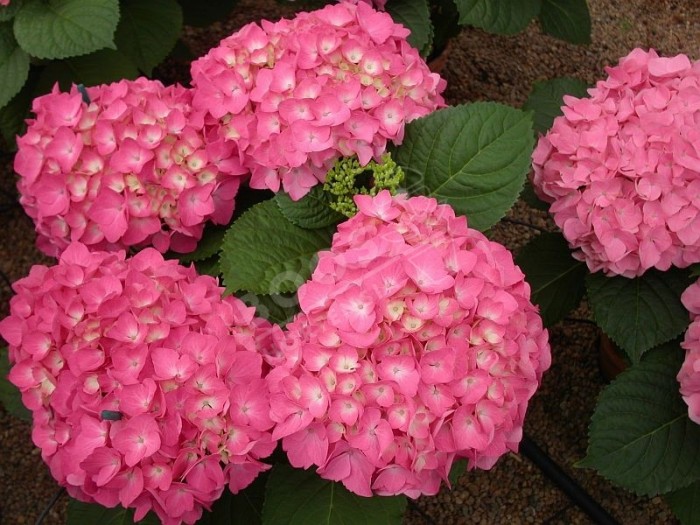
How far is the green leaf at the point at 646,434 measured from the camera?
3.84 ft

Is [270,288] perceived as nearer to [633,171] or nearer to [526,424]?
[633,171]

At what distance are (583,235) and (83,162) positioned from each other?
0.81 metres

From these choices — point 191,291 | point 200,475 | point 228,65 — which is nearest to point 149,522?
point 200,475

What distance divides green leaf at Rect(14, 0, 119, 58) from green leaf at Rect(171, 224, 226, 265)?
1.39 feet

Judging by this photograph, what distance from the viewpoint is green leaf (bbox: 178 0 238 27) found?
212 centimetres

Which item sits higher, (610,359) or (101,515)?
(101,515)

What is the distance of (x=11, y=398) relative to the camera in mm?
1312

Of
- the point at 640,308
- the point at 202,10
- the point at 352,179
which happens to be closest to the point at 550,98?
the point at 640,308

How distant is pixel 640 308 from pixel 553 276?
0.74ft

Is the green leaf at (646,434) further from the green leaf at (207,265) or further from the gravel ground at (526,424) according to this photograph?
the green leaf at (207,265)

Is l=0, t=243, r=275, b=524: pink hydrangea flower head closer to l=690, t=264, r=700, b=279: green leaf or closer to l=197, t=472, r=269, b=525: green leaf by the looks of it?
l=197, t=472, r=269, b=525: green leaf

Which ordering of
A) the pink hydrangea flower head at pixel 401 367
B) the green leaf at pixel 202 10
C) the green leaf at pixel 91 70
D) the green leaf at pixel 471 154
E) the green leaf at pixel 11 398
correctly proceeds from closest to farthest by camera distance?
the pink hydrangea flower head at pixel 401 367
the green leaf at pixel 471 154
the green leaf at pixel 11 398
the green leaf at pixel 91 70
the green leaf at pixel 202 10

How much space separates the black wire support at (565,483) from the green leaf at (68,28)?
1.25m

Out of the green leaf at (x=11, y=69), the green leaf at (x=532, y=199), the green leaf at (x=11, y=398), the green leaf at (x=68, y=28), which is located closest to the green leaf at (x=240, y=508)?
the green leaf at (x=11, y=398)
